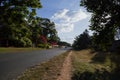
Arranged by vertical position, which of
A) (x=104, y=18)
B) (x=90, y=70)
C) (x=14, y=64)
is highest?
(x=104, y=18)

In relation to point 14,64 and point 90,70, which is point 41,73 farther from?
point 14,64

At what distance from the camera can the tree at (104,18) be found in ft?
101

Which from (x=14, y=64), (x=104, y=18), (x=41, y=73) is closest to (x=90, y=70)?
(x=41, y=73)

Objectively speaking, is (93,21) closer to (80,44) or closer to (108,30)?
(108,30)

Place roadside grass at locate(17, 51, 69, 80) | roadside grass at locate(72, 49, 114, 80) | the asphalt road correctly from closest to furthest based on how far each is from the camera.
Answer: roadside grass at locate(17, 51, 69, 80) < the asphalt road < roadside grass at locate(72, 49, 114, 80)

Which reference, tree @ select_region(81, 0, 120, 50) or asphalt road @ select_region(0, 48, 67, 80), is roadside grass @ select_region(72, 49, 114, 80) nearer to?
asphalt road @ select_region(0, 48, 67, 80)

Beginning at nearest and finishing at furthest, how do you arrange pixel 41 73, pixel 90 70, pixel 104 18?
1. pixel 41 73
2. pixel 90 70
3. pixel 104 18

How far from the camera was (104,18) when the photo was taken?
3212cm

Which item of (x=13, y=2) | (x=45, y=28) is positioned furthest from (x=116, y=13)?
(x=45, y=28)

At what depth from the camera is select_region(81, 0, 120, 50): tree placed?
30844 millimetres

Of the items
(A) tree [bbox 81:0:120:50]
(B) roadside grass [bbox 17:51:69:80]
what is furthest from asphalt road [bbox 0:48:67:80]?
(A) tree [bbox 81:0:120:50]

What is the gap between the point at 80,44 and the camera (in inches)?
4122

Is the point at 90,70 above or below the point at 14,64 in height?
below

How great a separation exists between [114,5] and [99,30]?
12.6 ft
